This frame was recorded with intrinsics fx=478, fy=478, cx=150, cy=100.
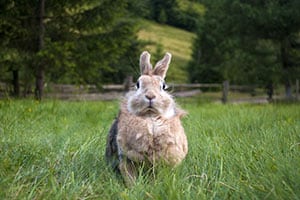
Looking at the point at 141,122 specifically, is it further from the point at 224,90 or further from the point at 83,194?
the point at 224,90

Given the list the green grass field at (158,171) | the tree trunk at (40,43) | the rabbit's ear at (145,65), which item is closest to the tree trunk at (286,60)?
the tree trunk at (40,43)

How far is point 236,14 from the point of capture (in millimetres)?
18125

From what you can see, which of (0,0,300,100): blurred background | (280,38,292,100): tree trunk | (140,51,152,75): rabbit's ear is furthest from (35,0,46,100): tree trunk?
(280,38,292,100): tree trunk

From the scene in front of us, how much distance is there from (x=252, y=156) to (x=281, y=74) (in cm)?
1557

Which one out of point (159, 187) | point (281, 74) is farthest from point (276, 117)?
point (281, 74)

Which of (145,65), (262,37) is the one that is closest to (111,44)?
(262,37)

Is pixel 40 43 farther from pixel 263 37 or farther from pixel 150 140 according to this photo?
pixel 263 37

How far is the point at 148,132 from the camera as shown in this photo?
2.90 meters

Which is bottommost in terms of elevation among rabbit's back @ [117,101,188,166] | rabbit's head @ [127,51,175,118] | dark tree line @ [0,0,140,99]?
rabbit's back @ [117,101,188,166]

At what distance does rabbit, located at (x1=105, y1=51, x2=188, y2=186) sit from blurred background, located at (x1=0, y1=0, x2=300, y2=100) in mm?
596

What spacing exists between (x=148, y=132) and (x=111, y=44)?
358 inches

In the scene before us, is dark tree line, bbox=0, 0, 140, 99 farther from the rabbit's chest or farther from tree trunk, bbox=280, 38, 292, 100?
tree trunk, bbox=280, 38, 292, 100

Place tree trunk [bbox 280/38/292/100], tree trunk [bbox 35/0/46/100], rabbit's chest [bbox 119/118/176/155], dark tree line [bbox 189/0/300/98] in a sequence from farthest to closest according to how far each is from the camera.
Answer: tree trunk [bbox 280/38/292/100] → dark tree line [bbox 189/0/300/98] → tree trunk [bbox 35/0/46/100] → rabbit's chest [bbox 119/118/176/155]

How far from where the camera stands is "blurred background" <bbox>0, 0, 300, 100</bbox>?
431 inches
